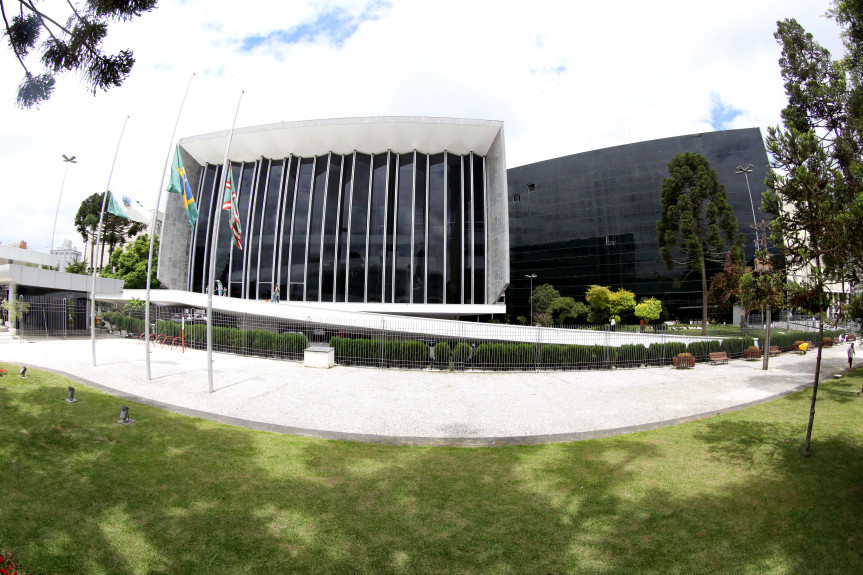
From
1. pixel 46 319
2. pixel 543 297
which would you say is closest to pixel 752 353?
pixel 543 297

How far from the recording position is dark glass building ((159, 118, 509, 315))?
3556cm

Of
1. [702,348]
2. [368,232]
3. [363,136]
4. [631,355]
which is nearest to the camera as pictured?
[631,355]

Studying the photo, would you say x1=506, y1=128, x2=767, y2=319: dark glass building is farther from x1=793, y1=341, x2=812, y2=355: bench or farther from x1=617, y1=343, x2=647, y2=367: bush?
x1=617, y1=343, x2=647, y2=367: bush

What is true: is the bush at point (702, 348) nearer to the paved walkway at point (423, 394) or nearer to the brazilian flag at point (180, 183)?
the paved walkway at point (423, 394)

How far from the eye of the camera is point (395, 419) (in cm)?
1111

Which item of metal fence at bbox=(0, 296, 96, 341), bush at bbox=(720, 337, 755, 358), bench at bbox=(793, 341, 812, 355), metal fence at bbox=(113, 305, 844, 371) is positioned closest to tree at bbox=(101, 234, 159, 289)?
metal fence at bbox=(0, 296, 96, 341)

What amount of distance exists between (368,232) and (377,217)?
1.55 metres

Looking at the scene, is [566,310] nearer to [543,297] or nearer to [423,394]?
[543,297]

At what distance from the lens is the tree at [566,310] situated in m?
46.5

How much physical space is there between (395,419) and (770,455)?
7.91 meters

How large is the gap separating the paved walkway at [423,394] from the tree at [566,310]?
2516 centimetres

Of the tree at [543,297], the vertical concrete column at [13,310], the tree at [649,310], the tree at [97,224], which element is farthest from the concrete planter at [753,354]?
the tree at [97,224]

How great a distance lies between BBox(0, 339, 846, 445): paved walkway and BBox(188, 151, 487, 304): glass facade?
1694cm

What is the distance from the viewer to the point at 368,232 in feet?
120
